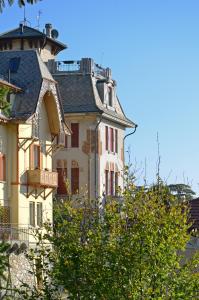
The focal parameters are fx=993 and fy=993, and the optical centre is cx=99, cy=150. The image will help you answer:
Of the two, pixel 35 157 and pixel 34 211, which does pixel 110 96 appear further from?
pixel 34 211

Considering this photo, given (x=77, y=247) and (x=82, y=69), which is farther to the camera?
(x=82, y=69)

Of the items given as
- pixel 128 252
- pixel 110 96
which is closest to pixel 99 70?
pixel 110 96

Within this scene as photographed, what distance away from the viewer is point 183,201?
1883 cm

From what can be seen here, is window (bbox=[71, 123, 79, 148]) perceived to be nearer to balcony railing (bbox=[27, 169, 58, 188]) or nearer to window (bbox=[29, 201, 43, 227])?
window (bbox=[29, 201, 43, 227])

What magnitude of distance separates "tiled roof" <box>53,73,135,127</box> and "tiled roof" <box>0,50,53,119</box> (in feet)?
34.2

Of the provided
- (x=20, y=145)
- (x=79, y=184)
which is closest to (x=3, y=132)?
(x=20, y=145)

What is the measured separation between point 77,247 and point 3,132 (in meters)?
33.8

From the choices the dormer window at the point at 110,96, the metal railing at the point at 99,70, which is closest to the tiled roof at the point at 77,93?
the metal railing at the point at 99,70

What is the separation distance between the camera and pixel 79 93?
6606cm

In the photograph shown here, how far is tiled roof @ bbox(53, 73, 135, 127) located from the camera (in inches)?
2564

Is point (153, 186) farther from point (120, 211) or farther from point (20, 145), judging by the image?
point (20, 145)

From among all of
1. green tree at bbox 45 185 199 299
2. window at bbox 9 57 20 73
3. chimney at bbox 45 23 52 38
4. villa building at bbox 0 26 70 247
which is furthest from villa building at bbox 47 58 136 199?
green tree at bbox 45 185 199 299

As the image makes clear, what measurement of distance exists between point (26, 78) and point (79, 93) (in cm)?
1337

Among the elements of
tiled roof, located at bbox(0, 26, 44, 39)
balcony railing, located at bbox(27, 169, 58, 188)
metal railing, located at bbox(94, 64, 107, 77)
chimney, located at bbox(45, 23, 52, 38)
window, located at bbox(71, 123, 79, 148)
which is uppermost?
chimney, located at bbox(45, 23, 52, 38)
